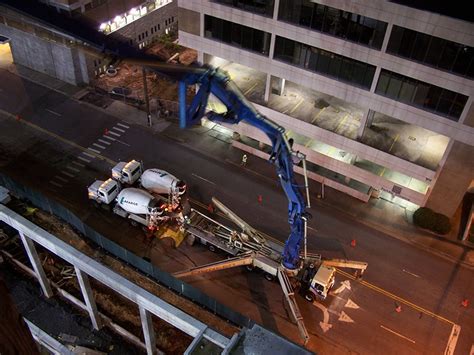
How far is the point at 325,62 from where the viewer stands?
1778 inches

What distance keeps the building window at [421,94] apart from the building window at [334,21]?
3418mm

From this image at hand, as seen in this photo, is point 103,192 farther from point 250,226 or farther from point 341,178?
point 341,178

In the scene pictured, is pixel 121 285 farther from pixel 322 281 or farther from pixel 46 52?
pixel 46 52

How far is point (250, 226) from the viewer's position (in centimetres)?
4591

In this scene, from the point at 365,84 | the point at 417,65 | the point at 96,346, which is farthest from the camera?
the point at 365,84

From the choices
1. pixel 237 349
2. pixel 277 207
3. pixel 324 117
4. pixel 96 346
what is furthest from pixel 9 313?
pixel 324 117

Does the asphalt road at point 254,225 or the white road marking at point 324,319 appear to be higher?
the asphalt road at point 254,225

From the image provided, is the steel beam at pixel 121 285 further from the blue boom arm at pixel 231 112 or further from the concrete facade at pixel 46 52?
the concrete facade at pixel 46 52

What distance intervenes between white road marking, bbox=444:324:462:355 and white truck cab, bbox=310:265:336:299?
1025 cm

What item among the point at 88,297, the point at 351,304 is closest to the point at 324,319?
the point at 351,304

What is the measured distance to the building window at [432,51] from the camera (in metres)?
37.9

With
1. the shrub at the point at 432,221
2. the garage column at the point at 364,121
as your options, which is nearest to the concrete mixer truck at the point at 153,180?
the garage column at the point at 364,121

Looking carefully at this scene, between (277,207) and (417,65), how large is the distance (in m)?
19.0

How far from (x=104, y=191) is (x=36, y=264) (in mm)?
14031
